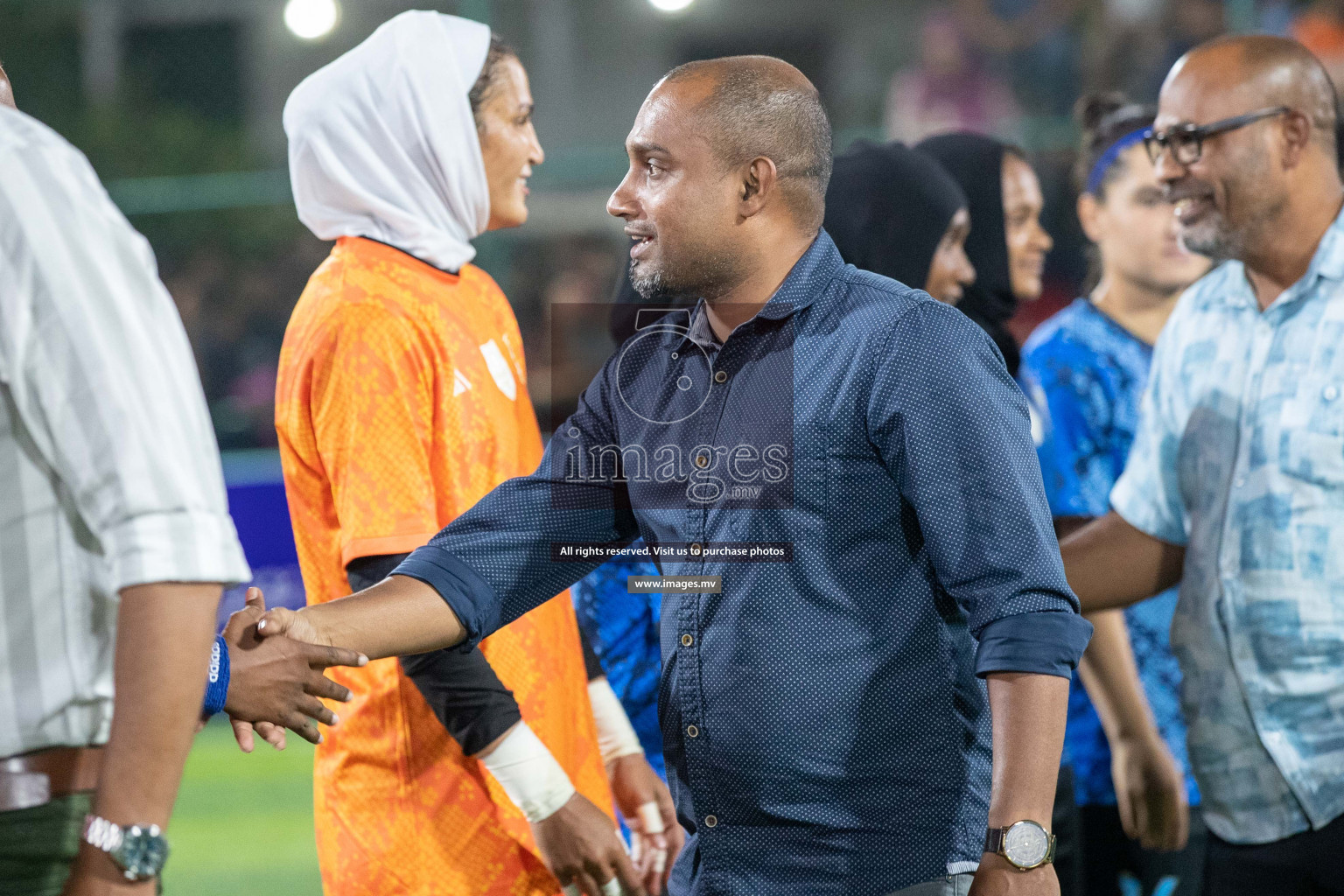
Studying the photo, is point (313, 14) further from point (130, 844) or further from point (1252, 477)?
point (130, 844)

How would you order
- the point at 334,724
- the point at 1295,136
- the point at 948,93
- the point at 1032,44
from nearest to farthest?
1. the point at 334,724
2. the point at 1295,136
3. the point at 1032,44
4. the point at 948,93

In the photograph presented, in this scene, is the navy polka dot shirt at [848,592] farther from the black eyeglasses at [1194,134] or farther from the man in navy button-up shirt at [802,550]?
the black eyeglasses at [1194,134]

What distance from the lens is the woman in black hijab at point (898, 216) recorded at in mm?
3195

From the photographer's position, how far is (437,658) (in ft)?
7.92

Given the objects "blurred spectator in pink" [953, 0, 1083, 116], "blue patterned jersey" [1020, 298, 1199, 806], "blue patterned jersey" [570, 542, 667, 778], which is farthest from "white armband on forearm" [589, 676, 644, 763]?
"blurred spectator in pink" [953, 0, 1083, 116]

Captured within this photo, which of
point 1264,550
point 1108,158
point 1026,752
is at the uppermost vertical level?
point 1108,158

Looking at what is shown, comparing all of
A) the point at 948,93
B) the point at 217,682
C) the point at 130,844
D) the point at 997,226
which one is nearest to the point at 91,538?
the point at 130,844

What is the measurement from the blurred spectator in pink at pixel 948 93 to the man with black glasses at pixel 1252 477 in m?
8.36

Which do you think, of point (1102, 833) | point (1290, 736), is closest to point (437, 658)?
point (1290, 736)

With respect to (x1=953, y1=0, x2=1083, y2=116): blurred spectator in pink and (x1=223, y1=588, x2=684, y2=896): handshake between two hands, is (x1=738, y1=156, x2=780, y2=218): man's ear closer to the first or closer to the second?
(x1=223, y1=588, x2=684, y2=896): handshake between two hands

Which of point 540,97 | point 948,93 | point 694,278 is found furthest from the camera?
point 540,97

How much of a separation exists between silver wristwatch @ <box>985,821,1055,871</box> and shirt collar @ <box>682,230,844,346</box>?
827mm

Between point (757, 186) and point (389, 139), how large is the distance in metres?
0.92

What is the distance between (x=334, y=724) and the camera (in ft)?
7.11
